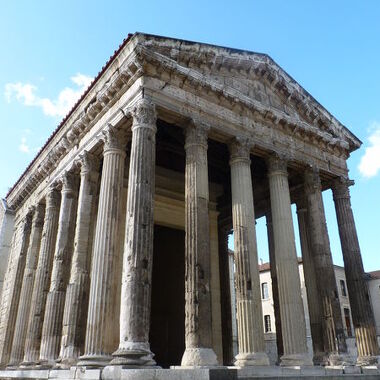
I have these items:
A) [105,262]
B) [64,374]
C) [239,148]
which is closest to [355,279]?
[239,148]

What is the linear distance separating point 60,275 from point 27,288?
3651 mm

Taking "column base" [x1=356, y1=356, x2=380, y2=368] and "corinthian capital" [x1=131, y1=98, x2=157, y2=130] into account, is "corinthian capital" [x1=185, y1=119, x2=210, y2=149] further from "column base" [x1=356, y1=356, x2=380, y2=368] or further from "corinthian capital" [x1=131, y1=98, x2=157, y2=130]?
"column base" [x1=356, y1=356, x2=380, y2=368]

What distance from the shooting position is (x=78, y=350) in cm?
→ 1010

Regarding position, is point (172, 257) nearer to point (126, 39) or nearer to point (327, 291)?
point (327, 291)

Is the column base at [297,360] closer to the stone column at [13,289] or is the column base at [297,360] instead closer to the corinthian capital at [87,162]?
the corinthian capital at [87,162]

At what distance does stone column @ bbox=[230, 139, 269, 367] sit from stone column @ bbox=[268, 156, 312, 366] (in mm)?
1209

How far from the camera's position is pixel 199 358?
313 inches

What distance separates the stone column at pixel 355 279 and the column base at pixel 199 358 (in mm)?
6142

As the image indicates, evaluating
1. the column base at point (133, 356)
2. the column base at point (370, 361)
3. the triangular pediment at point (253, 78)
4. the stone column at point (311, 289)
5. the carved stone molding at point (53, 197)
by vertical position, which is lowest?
the column base at point (370, 361)

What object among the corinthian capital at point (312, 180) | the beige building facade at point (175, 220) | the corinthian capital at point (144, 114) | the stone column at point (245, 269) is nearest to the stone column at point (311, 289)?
the beige building facade at point (175, 220)

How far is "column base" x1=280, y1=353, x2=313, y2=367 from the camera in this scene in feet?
32.7

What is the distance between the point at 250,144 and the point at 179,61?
126 inches

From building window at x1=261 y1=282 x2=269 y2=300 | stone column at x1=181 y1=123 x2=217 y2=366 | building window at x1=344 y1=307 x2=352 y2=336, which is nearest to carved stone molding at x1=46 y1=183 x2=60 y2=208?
stone column at x1=181 y1=123 x2=217 y2=366

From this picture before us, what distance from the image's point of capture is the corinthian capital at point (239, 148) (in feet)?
37.4
